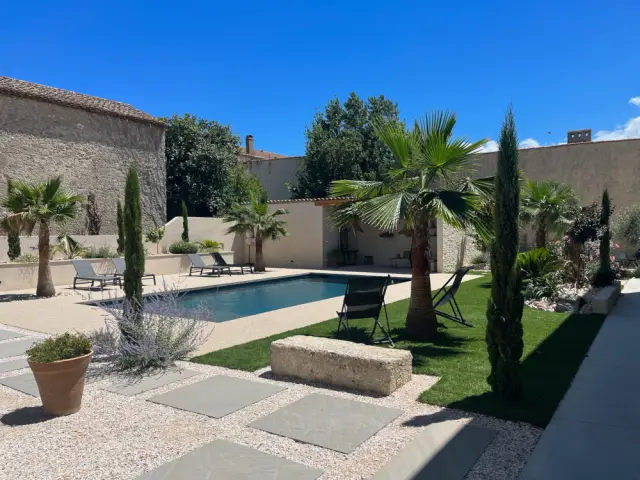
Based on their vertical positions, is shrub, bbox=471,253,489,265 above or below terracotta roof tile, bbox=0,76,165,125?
below

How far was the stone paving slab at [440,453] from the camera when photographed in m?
3.19

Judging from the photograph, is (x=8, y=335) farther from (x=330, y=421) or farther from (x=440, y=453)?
(x=440, y=453)

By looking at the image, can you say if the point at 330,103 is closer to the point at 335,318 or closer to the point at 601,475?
the point at 335,318

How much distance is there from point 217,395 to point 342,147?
88.1 feet

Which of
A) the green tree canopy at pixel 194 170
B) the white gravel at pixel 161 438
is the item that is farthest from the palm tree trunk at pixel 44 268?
the green tree canopy at pixel 194 170

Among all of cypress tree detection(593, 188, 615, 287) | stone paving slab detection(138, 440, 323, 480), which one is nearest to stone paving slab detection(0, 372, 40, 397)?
stone paving slab detection(138, 440, 323, 480)

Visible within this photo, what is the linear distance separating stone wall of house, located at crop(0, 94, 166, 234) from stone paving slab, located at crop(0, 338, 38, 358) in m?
14.6

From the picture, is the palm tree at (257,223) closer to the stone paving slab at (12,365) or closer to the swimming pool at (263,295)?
the swimming pool at (263,295)

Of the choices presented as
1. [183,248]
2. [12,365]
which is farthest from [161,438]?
[183,248]

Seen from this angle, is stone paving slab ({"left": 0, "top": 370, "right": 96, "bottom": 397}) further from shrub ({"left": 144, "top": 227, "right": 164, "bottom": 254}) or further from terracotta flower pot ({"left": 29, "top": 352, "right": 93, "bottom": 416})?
shrub ({"left": 144, "top": 227, "right": 164, "bottom": 254})

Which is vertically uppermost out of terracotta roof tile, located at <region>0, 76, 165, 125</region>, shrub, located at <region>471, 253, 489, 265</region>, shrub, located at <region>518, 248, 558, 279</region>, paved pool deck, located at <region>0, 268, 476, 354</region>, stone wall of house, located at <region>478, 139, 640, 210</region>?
terracotta roof tile, located at <region>0, 76, 165, 125</region>

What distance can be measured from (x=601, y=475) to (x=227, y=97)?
23.6 metres

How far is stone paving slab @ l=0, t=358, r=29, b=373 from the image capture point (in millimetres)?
6133

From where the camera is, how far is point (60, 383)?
14.3ft
